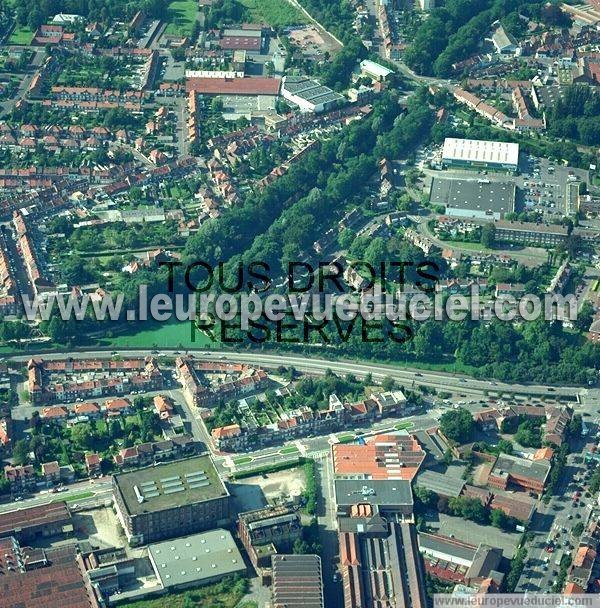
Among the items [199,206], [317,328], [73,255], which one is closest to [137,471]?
[317,328]

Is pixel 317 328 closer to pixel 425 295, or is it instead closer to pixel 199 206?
pixel 425 295

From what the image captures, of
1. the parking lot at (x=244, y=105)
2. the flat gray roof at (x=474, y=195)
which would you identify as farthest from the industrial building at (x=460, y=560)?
the parking lot at (x=244, y=105)

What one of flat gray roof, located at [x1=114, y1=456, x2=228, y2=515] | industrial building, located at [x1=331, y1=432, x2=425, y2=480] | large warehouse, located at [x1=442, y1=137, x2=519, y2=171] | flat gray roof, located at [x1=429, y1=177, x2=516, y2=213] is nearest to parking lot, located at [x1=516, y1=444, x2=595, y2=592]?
industrial building, located at [x1=331, y1=432, x2=425, y2=480]

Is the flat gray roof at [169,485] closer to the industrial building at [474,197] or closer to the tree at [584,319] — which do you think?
the tree at [584,319]

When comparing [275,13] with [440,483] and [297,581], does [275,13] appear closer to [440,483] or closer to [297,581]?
[440,483]

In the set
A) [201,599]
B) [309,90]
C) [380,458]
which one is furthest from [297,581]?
[309,90]
